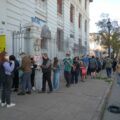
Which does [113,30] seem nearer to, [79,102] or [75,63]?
[75,63]

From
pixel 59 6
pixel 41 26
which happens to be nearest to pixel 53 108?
pixel 41 26

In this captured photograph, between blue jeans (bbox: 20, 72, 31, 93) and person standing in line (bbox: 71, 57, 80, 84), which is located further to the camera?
person standing in line (bbox: 71, 57, 80, 84)

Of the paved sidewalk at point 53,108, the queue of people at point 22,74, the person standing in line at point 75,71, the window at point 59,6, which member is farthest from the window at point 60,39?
the paved sidewalk at point 53,108

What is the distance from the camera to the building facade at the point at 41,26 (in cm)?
1923

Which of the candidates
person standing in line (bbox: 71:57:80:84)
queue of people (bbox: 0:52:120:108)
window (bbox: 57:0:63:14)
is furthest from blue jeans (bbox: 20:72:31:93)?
window (bbox: 57:0:63:14)

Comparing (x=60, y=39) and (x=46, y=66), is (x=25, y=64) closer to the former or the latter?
(x=46, y=66)

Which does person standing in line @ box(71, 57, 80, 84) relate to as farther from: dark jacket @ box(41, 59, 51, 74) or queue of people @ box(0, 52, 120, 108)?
dark jacket @ box(41, 59, 51, 74)

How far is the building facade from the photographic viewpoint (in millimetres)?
19234

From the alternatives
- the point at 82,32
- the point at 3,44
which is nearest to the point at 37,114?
the point at 3,44

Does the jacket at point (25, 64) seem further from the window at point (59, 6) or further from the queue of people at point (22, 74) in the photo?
the window at point (59, 6)

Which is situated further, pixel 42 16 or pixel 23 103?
pixel 42 16

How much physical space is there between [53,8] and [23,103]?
17092 millimetres

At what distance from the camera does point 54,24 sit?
2981cm

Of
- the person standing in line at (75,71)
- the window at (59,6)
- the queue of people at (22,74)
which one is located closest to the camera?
the queue of people at (22,74)
